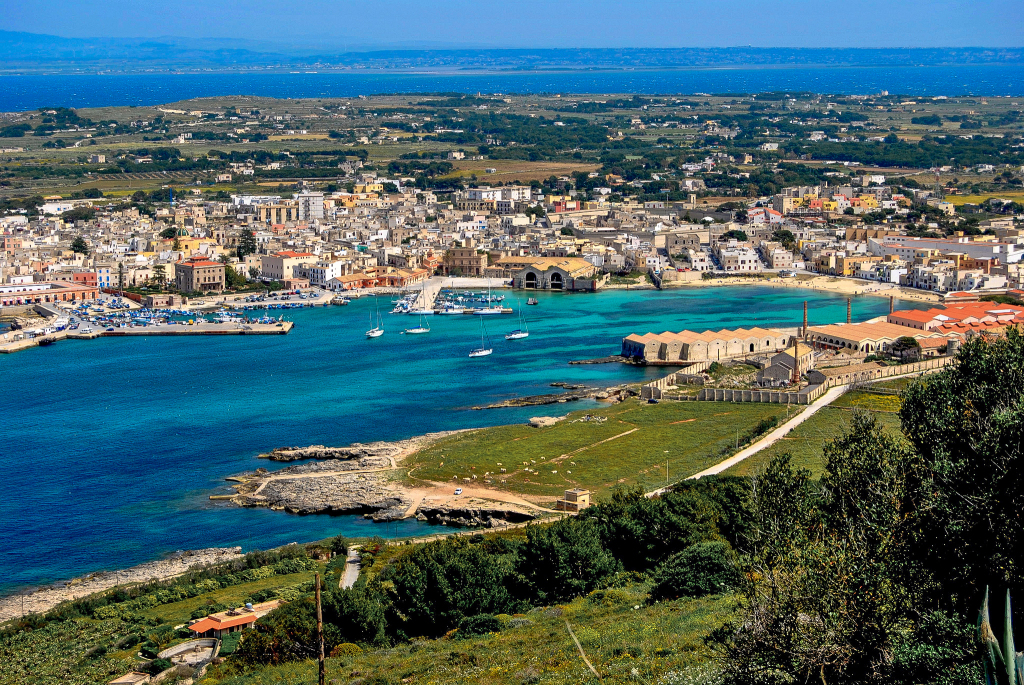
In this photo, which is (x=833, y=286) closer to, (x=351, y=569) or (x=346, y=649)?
(x=351, y=569)

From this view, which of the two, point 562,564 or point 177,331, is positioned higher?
point 562,564

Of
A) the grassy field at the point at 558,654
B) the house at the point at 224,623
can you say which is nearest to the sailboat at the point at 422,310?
the house at the point at 224,623

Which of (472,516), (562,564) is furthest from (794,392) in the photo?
(562,564)

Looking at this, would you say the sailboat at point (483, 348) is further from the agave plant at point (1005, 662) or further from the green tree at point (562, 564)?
the agave plant at point (1005, 662)

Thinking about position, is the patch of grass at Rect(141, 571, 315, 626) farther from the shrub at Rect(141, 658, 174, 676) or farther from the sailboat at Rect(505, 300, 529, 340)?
the sailboat at Rect(505, 300, 529, 340)

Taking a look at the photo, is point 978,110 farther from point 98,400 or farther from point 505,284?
point 98,400

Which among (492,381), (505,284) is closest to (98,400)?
(492,381)
